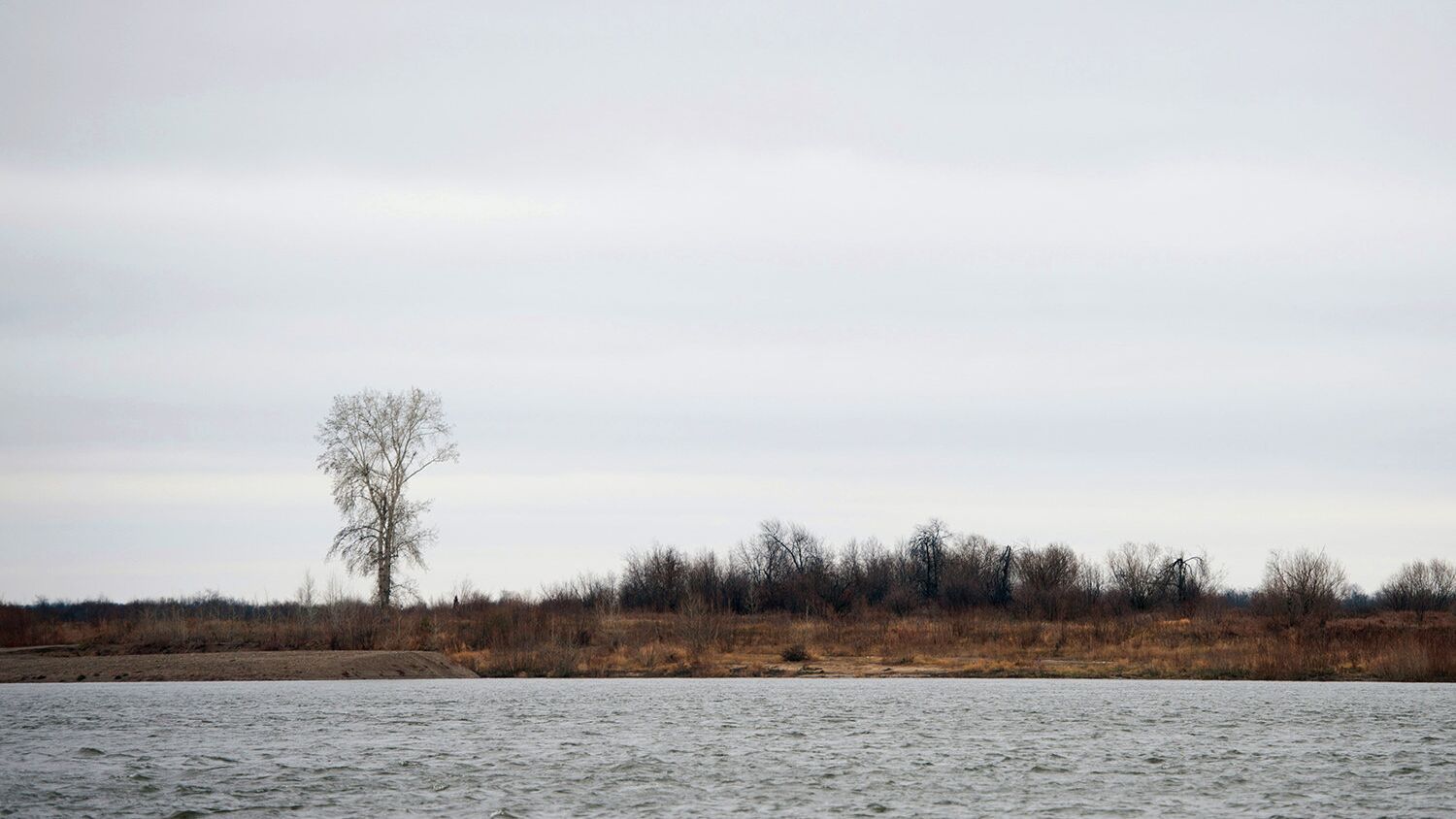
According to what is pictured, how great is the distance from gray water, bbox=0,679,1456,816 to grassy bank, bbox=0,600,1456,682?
29.4ft

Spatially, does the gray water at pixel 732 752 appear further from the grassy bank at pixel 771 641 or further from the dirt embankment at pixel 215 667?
the grassy bank at pixel 771 641

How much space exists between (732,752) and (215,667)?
1569 inches

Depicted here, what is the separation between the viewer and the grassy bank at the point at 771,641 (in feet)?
226

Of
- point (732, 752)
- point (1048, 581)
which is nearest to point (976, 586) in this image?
point (1048, 581)

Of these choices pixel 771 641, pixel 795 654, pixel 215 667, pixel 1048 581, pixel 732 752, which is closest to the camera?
pixel 732 752

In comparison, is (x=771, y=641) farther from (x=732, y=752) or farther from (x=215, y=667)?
(x=732, y=752)

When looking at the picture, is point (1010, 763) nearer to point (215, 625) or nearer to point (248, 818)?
point (248, 818)

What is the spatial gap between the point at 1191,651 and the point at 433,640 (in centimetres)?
3949

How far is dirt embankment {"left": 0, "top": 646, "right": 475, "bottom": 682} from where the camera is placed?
2603 inches

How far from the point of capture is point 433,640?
246ft

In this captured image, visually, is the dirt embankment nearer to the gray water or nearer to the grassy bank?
the grassy bank

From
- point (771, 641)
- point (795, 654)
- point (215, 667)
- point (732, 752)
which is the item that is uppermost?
point (771, 641)

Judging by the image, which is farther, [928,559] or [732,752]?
[928,559]

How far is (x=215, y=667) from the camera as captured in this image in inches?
2680
